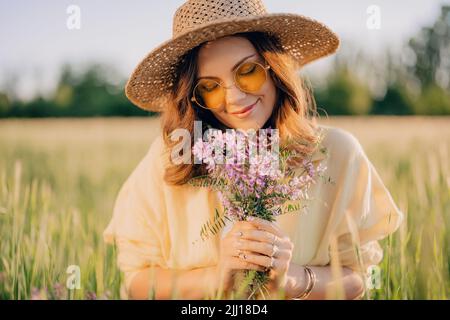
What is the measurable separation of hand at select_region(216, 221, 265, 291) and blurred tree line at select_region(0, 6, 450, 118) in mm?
999

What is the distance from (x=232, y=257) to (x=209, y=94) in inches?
21.2

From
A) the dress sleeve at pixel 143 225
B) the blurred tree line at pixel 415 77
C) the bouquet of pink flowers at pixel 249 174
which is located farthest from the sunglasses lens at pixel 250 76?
the blurred tree line at pixel 415 77

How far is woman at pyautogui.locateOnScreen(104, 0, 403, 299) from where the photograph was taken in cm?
174

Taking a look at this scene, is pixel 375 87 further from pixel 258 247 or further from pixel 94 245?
pixel 258 247

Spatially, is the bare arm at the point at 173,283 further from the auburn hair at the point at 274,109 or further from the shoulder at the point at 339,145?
the shoulder at the point at 339,145

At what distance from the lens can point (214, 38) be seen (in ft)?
5.76

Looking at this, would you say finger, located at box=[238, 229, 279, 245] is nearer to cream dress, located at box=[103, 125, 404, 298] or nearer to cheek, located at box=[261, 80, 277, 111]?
cream dress, located at box=[103, 125, 404, 298]

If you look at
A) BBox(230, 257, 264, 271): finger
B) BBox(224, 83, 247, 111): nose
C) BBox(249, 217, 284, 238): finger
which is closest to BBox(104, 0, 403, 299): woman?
BBox(224, 83, 247, 111): nose

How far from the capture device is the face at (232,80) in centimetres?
172

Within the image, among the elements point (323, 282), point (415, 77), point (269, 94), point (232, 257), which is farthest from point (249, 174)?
point (415, 77)

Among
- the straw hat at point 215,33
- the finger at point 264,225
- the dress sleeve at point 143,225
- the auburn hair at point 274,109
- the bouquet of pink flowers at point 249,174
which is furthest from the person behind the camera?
the dress sleeve at point 143,225
